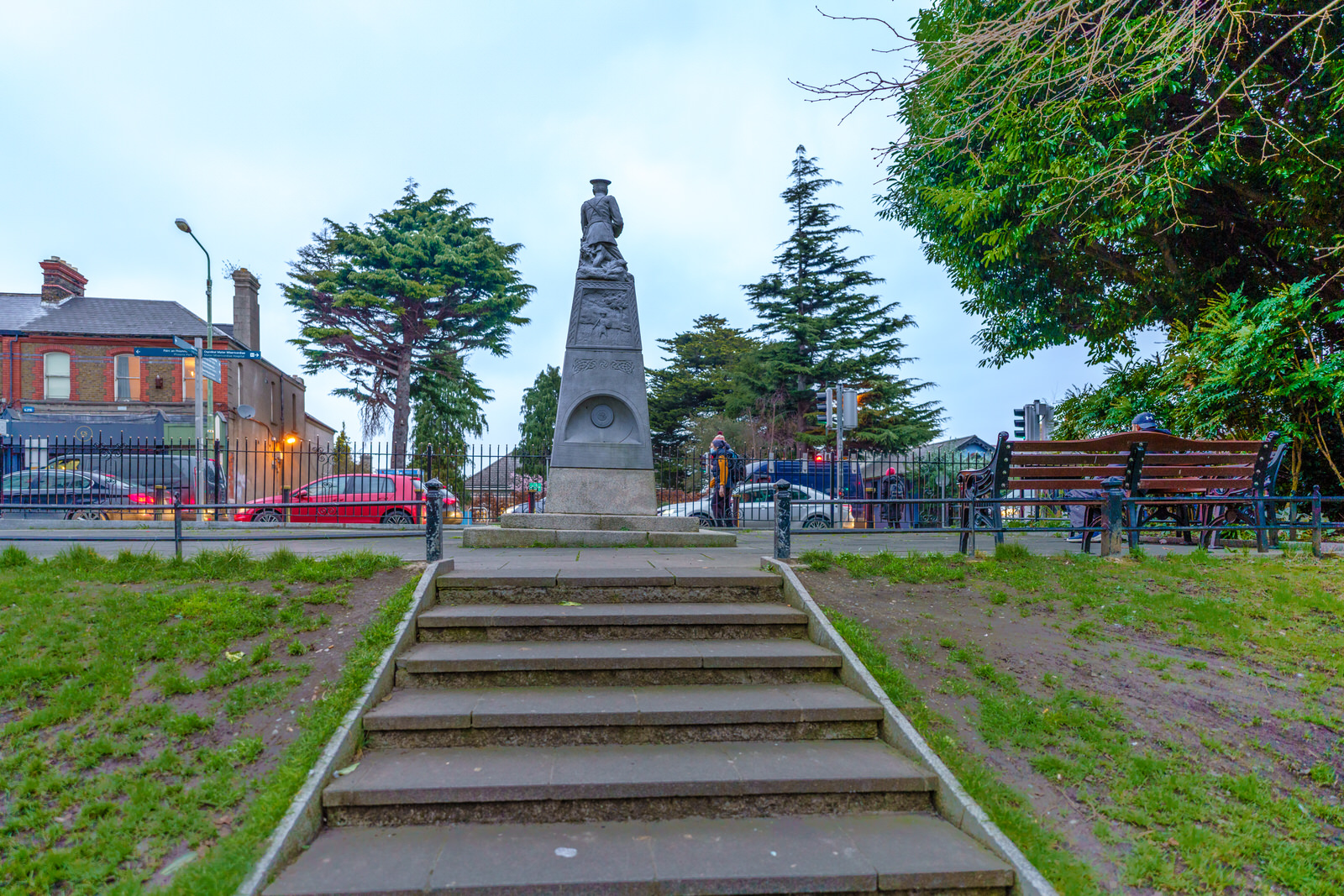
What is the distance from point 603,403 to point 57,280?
3504cm

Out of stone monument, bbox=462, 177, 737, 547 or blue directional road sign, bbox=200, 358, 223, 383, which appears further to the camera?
blue directional road sign, bbox=200, 358, 223, 383

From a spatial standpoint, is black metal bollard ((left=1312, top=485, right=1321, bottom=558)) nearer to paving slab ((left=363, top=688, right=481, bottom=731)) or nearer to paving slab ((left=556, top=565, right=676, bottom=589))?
paving slab ((left=556, top=565, right=676, bottom=589))

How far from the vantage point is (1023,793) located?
3648mm

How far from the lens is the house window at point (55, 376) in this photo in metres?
29.8

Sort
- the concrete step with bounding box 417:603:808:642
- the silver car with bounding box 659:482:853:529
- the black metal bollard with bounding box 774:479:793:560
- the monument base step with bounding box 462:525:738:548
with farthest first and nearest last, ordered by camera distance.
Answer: the silver car with bounding box 659:482:853:529
the monument base step with bounding box 462:525:738:548
the black metal bollard with bounding box 774:479:793:560
the concrete step with bounding box 417:603:808:642

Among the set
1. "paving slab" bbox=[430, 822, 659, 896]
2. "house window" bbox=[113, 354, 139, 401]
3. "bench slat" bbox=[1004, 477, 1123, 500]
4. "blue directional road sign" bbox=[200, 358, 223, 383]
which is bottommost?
"paving slab" bbox=[430, 822, 659, 896]

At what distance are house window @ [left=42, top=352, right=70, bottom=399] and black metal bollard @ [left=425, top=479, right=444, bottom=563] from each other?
109 ft

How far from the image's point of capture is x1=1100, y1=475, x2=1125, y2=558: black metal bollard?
6789 mm

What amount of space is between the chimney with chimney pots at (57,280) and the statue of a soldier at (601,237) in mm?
33619

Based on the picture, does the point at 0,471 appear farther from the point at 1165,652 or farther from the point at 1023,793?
the point at 1165,652

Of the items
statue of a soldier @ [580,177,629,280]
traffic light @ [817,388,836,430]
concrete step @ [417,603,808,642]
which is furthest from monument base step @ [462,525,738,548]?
traffic light @ [817,388,836,430]

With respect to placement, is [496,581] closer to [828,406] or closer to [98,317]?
[828,406]

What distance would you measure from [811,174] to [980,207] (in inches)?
881

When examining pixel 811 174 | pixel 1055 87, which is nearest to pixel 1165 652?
pixel 1055 87
